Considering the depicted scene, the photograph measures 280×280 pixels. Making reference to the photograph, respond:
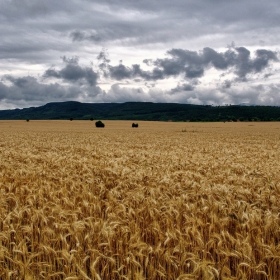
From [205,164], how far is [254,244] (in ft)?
29.9

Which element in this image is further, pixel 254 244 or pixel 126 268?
pixel 254 244

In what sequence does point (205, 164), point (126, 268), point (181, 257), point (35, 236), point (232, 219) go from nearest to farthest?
point (126, 268) < point (181, 257) < point (35, 236) < point (232, 219) < point (205, 164)

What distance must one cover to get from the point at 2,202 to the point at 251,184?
268 inches

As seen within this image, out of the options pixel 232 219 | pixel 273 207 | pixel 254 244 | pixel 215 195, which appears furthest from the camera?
pixel 215 195

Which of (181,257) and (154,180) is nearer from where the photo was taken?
(181,257)

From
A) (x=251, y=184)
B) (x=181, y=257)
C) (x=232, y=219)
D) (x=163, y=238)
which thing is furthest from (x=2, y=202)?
(x=251, y=184)

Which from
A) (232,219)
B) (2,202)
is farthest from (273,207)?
(2,202)

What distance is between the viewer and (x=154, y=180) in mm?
9305

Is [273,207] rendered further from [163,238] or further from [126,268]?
[126,268]

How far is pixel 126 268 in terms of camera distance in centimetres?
381

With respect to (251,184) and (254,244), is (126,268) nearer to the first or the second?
(254,244)

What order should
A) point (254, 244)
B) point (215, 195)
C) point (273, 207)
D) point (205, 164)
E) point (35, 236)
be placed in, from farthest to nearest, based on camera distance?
point (205, 164) < point (215, 195) < point (273, 207) < point (35, 236) < point (254, 244)

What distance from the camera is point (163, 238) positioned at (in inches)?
→ 183

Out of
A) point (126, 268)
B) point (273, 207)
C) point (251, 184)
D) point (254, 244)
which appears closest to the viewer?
point (126, 268)
